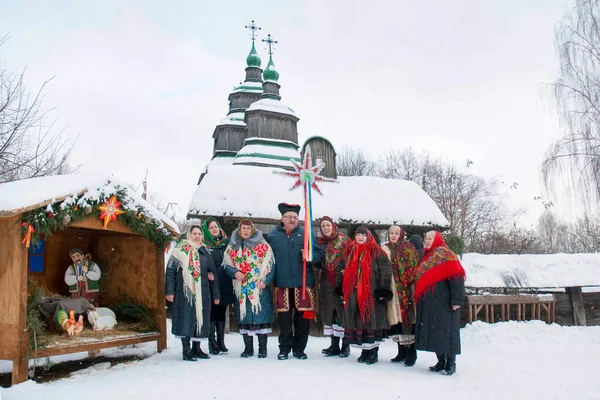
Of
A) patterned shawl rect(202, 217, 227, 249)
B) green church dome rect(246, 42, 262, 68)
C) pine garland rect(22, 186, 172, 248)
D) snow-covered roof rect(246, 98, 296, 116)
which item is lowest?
patterned shawl rect(202, 217, 227, 249)

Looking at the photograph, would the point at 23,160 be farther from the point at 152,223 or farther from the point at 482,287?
the point at 482,287

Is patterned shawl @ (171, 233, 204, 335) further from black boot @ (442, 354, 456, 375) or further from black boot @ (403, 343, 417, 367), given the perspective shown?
black boot @ (442, 354, 456, 375)

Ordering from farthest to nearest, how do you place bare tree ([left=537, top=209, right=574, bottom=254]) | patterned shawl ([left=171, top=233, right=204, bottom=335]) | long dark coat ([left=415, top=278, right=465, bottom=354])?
bare tree ([left=537, top=209, right=574, bottom=254]) → patterned shawl ([left=171, top=233, right=204, bottom=335]) → long dark coat ([left=415, top=278, right=465, bottom=354])

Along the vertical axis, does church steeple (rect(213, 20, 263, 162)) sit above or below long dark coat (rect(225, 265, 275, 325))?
above

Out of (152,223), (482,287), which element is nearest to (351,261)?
(152,223)

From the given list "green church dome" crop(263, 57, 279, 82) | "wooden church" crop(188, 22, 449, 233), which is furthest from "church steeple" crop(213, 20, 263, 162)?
"wooden church" crop(188, 22, 449, 233)

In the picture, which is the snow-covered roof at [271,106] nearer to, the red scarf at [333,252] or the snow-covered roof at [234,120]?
the snow-covered roof at [234,120]

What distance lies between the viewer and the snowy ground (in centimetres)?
454

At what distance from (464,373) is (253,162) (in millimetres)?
17524

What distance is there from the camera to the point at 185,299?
607 centimetres

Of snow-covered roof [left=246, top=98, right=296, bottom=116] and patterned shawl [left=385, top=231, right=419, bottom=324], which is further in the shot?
snow-covered roof [left=246, top=98, right=296, bottom=116]

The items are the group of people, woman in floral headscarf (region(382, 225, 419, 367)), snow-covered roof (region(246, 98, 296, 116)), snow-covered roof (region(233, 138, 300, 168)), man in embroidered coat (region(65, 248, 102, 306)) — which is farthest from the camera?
snow-covered roof (region(246, 98, 296, 116))

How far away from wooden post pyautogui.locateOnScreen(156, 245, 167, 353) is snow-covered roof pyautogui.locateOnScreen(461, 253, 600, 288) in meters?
6.60

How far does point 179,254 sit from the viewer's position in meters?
6.21
